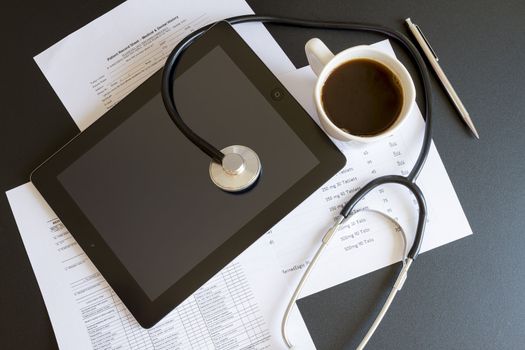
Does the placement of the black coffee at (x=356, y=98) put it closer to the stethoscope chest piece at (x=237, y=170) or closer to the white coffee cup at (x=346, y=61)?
the white coffee cup at (x=346, y=61)

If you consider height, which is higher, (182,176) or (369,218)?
(182,176)

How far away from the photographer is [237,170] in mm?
534

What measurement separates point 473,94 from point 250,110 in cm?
31

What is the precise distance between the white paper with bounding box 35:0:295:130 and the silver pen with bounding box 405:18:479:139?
21 cm

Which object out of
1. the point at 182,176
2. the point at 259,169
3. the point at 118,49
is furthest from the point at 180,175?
the point at 118,49

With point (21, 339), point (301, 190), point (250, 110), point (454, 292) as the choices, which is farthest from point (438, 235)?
point (21, 339)

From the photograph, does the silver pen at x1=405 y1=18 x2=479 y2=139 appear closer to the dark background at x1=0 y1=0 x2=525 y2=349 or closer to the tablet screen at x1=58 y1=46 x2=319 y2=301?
the dark background at x1=0 y1=0 x2=525 y2=349

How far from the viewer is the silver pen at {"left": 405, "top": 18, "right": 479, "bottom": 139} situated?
1.92 feet

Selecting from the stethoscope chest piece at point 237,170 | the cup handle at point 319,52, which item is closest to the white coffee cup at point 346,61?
the cup handle at point 319,52

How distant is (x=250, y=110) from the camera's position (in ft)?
1.85

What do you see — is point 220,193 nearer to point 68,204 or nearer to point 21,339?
point 68,204

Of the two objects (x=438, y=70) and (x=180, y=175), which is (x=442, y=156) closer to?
(x=438, y=70)

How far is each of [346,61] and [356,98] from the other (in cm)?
5

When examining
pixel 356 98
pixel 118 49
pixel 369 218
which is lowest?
pixel 369 218
